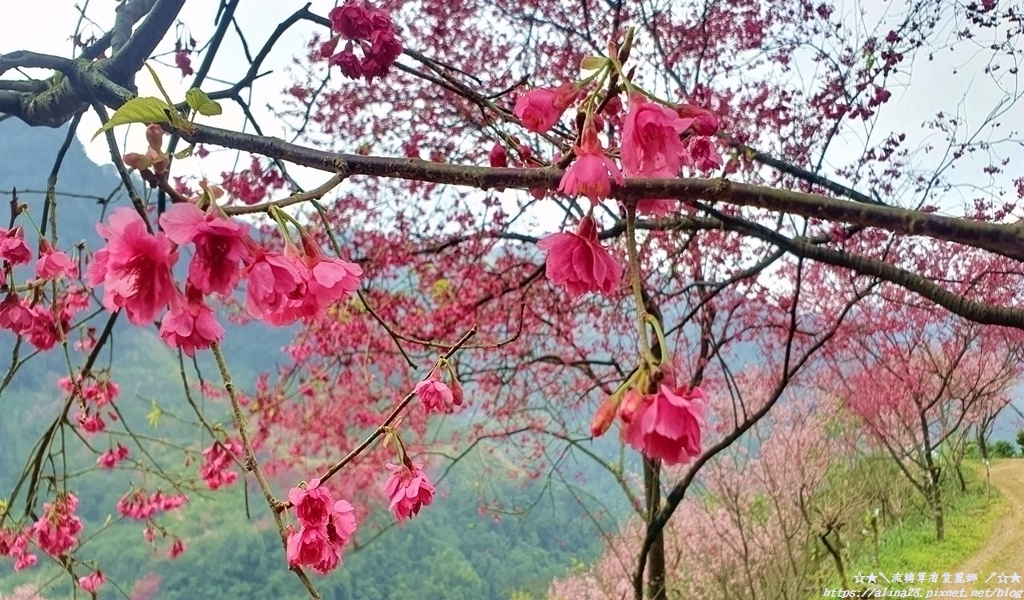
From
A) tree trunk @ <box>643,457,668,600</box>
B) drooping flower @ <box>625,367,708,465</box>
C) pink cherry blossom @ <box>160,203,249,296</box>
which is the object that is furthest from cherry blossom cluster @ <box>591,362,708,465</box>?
tree trunk @ <box>643,457,668,600</box>

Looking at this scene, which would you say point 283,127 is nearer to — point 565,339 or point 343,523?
point 565,339

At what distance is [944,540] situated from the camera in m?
3.92

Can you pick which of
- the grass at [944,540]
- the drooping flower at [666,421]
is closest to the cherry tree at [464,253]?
the drooping flower at [666,421]

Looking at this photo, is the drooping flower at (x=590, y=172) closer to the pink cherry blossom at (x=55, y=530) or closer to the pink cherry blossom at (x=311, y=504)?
the pink cherry blossom at (x=311, y=504)

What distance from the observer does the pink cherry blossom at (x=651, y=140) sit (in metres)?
0.40

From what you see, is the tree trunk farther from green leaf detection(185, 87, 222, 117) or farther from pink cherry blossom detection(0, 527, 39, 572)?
green leaf detection(185, 87, 222, 117)

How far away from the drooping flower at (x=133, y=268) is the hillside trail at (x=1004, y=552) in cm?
402

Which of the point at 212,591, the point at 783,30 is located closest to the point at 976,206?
the point at 783,30

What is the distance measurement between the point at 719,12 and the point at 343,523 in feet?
9.03

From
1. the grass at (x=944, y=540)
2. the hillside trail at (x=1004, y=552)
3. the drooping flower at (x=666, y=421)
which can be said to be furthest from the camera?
the grass at (x=944, y=540)

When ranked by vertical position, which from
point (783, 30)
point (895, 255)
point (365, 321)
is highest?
point (783, 30)

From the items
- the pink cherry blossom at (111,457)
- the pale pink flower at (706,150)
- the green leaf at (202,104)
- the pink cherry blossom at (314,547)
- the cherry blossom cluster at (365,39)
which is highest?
the cherry blossom cluster at (365,39)

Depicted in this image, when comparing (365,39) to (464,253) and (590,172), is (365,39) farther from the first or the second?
(464,253)

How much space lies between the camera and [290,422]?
3006 mm
